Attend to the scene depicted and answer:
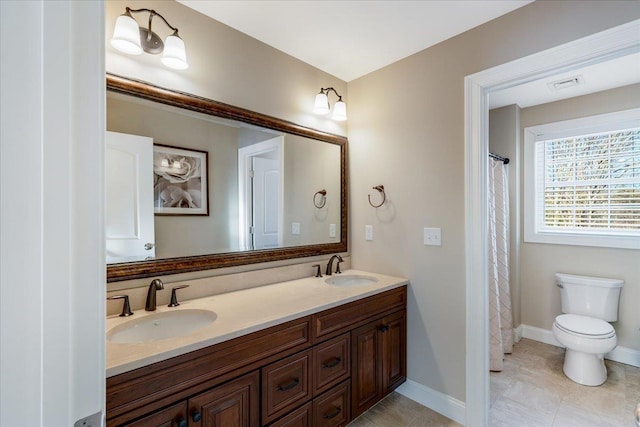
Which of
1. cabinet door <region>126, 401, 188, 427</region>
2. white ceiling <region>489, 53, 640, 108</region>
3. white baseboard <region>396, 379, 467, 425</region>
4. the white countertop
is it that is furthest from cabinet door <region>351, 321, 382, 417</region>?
white ceiling <region>489, 53, 640, 108</region>

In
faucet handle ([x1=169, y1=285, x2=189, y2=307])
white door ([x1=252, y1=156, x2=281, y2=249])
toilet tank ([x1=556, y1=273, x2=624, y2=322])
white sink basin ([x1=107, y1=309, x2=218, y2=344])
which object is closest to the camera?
white sink basin ([x1=107, y1=309, x2=218, y2=344])

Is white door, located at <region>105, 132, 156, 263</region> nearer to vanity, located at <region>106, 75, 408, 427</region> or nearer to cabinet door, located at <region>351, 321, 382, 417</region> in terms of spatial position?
vanity, located at <region>106, 75, 408, 427</region>

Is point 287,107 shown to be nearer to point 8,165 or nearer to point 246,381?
point 246,381

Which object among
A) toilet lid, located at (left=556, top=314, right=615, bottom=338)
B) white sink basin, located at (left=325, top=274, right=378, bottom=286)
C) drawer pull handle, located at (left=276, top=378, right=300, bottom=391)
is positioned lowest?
toilet lid, located at (left=556, top=314, right=615, bottom=338)

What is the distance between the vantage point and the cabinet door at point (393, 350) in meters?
1.98

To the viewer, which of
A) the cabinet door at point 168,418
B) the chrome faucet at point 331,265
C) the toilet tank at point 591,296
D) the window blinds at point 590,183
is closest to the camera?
the cabinet door at point 168,418

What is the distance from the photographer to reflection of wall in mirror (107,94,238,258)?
1.51 meters

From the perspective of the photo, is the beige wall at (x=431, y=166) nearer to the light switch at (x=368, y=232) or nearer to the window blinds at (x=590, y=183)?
the light switch at (x=368, y=232)

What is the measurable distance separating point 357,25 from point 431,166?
102cm

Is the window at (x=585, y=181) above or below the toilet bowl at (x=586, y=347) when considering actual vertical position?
above

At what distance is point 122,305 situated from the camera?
142 cm

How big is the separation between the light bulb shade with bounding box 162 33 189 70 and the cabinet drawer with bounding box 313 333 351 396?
1.63m

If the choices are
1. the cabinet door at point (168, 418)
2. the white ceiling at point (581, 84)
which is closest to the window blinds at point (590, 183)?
the white ceiling at point (581, 84)

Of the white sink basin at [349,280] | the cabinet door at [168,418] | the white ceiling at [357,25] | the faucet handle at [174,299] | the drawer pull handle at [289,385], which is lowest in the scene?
the drawer pull handle at [289,385]
